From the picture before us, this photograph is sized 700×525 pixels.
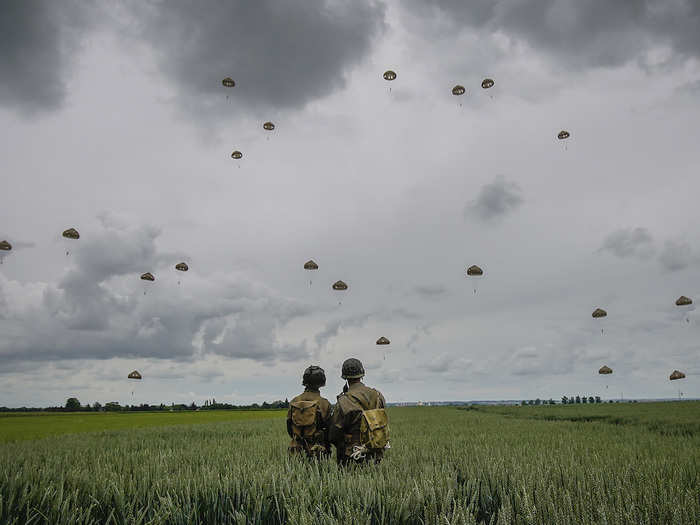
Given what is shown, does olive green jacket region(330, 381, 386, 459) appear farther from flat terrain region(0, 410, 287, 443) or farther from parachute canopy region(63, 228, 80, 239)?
parachute canopy region(63, 228, 80, 239)

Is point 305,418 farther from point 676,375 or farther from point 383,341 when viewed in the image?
point 676,375

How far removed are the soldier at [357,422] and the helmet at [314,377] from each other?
2.62 feet

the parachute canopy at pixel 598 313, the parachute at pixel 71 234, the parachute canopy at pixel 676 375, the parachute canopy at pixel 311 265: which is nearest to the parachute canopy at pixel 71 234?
the parachute at pixel 71 234

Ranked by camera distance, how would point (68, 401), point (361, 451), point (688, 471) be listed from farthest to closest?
1. point (68, 401)
2. point (688, 471)
3. point (361, 451)

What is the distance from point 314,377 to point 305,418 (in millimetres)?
701

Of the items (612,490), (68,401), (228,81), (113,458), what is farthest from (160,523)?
(68,401)

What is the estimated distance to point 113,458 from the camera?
9875 mm

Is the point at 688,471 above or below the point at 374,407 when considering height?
below

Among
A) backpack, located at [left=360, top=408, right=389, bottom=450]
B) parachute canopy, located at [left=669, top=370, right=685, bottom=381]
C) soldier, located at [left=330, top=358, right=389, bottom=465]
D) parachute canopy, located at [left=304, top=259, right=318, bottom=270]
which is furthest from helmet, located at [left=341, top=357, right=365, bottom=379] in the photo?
parachute canopy, located at [left=669, top=370, right=685, bottom=381]

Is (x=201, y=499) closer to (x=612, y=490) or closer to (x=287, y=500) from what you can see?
(x=287, y=500)

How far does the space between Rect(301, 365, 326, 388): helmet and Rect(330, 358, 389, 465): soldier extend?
2.62 feet

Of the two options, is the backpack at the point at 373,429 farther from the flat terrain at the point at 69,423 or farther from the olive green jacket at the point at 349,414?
the flat terrain at the point at 69,423

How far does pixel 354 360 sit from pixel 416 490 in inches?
108

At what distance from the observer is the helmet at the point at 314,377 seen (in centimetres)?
760
